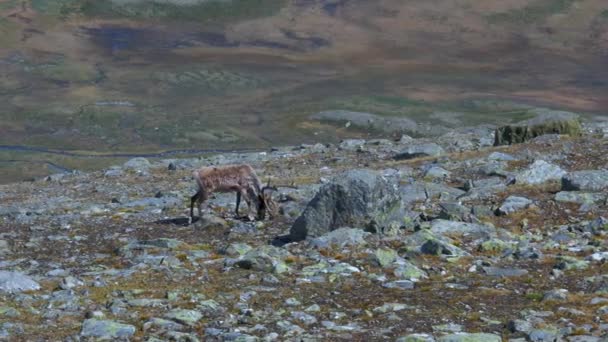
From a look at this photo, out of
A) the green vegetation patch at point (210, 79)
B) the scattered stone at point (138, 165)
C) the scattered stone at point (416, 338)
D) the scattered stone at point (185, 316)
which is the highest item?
the scattered stone at point (416, 338)

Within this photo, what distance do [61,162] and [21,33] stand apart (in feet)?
184

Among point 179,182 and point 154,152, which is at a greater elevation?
point 179,182

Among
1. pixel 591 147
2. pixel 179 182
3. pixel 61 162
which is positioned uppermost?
pixel 591 147

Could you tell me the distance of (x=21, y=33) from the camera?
147625 millimetres

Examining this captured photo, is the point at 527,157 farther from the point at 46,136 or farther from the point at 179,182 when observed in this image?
the point at 46,136

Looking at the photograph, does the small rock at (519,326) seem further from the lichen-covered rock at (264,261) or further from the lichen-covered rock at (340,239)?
the lichen-covered rock at (340,239)

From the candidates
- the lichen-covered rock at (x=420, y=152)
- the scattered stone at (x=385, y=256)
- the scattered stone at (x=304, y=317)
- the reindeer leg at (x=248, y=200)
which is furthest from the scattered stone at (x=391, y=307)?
the lichen-covered rock at (x=420, y=152)

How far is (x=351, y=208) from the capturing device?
22.8 meters

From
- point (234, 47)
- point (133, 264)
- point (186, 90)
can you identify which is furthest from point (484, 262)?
point (234, 47)

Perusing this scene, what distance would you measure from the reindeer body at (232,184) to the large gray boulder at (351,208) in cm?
362

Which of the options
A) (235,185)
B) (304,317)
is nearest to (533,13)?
(235,185)

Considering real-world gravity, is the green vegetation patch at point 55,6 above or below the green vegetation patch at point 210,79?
above

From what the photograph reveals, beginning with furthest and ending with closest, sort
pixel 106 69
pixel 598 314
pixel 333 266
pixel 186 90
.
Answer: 1. pixel 106 69
2. pixel 186 90
3. pixel 333 266
4. pixel 598 314

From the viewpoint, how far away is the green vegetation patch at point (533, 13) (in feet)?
482
